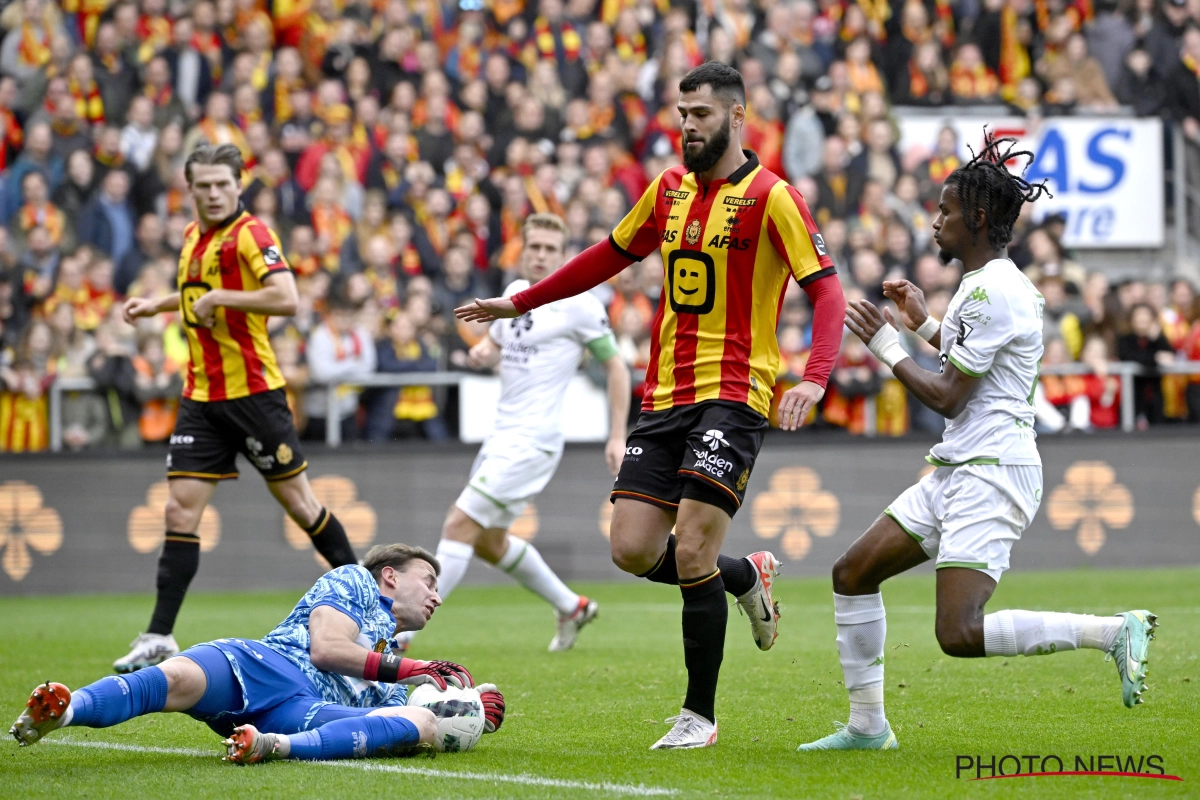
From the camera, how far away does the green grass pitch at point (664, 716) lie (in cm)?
504

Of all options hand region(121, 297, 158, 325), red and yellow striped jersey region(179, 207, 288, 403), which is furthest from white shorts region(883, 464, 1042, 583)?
hand region(121, 297, 158, 325)

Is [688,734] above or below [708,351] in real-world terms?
below

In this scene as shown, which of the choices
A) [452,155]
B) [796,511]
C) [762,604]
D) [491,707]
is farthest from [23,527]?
[491,707]

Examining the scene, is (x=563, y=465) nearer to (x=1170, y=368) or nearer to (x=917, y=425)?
(x=917, y=425)

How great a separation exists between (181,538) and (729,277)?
4217 millimetres

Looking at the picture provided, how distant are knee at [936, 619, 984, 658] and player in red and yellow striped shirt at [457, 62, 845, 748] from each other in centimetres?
90

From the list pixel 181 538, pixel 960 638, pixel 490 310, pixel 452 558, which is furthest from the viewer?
pixel 452 558

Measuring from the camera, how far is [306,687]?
219 inches

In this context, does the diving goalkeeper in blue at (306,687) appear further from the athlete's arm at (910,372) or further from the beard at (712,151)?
the beard at (712,151)

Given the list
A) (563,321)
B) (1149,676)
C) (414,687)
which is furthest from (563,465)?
(414,687)

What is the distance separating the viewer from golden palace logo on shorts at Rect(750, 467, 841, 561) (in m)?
14.8

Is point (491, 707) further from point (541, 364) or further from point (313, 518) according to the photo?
point (541, 364)

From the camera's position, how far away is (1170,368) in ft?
Answer: 51.8

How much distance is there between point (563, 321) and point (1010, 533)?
467cm
